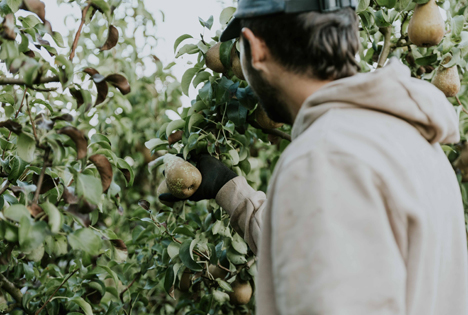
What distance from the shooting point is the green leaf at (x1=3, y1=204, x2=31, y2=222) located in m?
0.86

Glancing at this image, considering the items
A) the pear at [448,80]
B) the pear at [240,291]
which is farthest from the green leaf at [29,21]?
the pear at [448,80]

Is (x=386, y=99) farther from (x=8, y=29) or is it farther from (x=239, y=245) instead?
(x=239, y=245)

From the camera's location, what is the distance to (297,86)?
2.72ft

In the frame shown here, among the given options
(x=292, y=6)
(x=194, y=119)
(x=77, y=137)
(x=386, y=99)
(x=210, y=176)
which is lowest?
(x=210, y=176)

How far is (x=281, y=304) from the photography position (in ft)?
2.12

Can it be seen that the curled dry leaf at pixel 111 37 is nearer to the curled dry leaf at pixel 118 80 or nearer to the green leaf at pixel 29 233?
the curled dry leaf at pixel 118 80

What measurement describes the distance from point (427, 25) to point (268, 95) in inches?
31.0

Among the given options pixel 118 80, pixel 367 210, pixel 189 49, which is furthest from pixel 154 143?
pixel 367 210

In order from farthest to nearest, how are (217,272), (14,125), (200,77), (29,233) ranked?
(217,272) < (200,77) < (14,125) < (29,233)

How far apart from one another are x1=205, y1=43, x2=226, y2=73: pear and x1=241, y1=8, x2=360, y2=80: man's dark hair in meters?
0.56

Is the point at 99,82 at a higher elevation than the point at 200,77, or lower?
higher

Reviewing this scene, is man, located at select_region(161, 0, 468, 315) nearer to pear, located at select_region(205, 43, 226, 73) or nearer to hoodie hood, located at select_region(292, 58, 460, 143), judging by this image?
hoodie hood, located at select_region(292, 58, 460, 143)

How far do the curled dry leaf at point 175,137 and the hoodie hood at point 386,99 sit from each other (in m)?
0.77

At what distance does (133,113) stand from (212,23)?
5.60 ft
